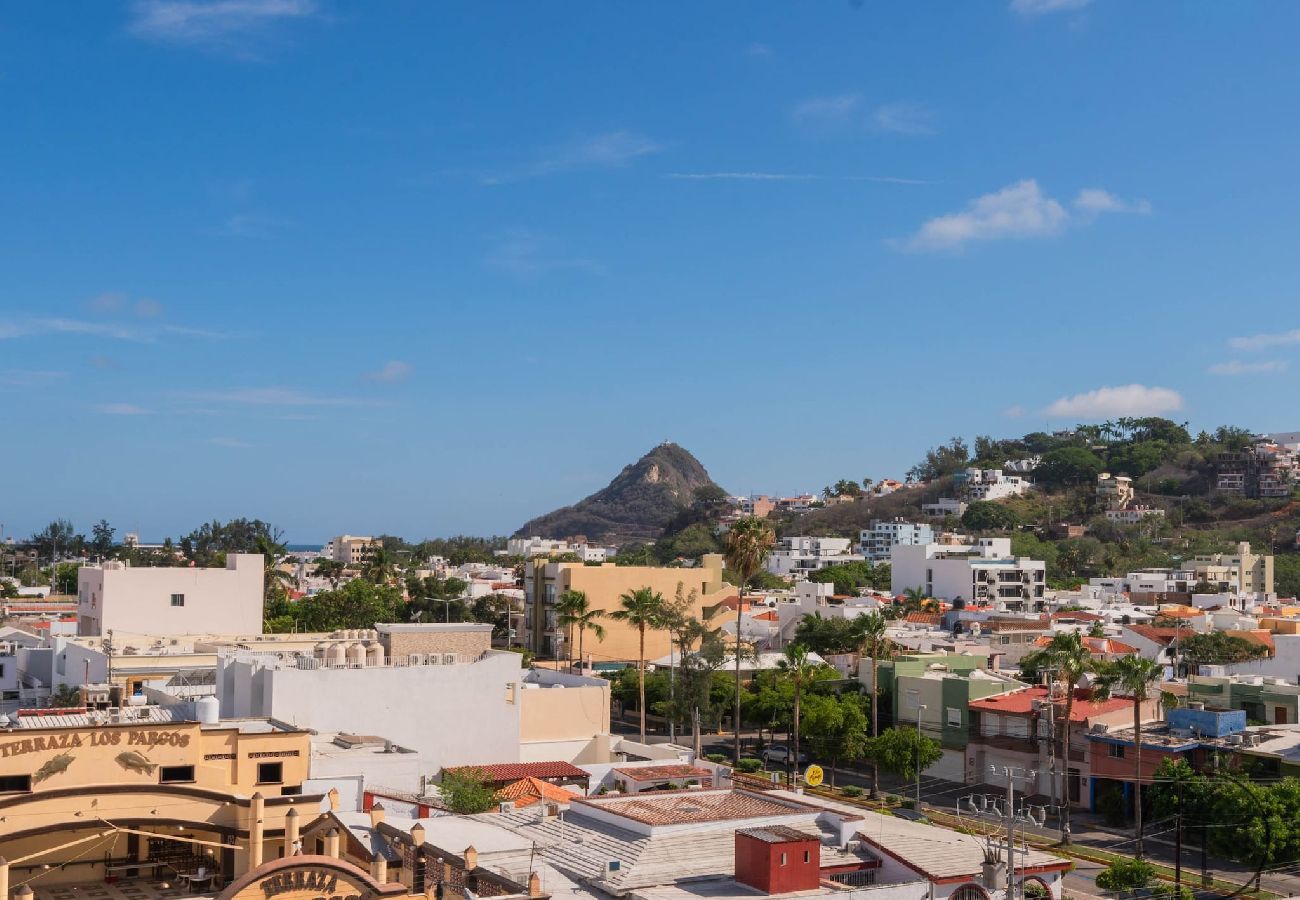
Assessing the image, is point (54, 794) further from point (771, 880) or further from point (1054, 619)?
point (1054, 619)

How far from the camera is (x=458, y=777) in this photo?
39.2 metres

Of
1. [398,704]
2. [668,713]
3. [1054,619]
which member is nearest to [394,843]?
[398,704]

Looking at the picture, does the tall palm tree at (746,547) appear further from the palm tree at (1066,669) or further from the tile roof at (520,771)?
the tile roof at (520,771)

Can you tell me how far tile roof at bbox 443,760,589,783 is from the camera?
41.8 m

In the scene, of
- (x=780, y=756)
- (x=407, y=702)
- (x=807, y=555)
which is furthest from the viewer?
(x=807, y=555)

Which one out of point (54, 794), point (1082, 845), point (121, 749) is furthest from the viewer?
point (1082, 845)

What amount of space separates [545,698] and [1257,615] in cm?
7430

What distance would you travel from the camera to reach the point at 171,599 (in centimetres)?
6394

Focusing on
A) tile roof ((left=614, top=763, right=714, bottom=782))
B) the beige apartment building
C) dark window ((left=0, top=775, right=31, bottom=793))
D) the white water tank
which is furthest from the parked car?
dark window ((left=0, top=775, right=31, bottom=793))

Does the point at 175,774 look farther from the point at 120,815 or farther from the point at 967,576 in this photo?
the point at 967,576

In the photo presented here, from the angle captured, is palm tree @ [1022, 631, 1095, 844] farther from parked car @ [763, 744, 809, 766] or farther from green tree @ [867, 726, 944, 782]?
parked car @ [763, 744, 809, 766]

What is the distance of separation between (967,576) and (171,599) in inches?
3341

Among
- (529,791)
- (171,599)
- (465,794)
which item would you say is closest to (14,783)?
(465,794)

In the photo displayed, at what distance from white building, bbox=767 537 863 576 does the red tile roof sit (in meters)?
117
